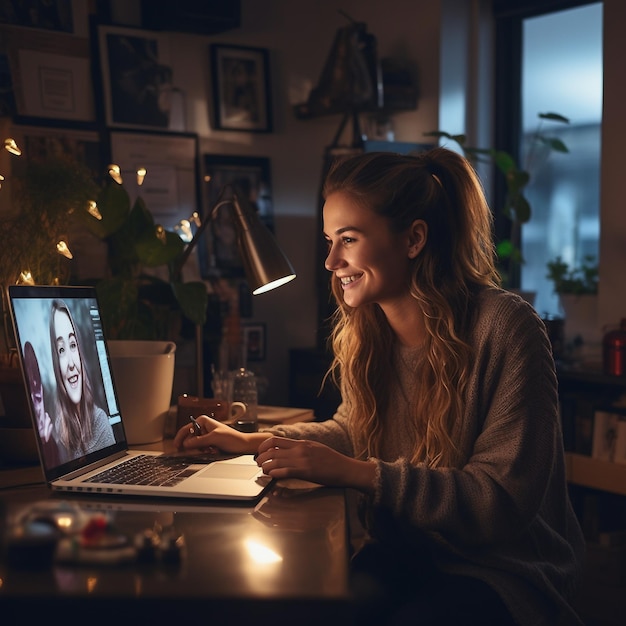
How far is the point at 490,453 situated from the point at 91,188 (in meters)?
1.19

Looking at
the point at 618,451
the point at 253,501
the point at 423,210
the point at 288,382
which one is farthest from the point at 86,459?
the point at 288,382

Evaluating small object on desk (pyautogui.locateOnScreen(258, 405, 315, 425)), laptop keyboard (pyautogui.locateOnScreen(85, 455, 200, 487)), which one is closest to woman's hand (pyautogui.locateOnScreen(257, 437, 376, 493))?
laptop keyboard (pyautogui.locateOnScreen(85, 455, 200, 487))

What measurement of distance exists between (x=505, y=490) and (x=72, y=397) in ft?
2.34

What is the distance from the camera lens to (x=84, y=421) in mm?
1480

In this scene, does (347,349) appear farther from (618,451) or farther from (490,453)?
(618,451)

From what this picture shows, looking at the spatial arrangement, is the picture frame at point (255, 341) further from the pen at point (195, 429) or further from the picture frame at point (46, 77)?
the pen at point (195, 429)

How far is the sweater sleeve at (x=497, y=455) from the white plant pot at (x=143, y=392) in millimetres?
580

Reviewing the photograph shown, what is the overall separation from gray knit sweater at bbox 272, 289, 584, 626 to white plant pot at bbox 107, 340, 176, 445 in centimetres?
50

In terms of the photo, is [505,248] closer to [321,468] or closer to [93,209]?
[93,209]

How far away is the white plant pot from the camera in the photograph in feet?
5.74

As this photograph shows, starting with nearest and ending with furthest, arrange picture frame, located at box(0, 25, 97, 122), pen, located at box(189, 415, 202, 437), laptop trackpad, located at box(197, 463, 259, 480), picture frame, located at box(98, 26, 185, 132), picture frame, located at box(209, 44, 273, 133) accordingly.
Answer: laptop trackpad, located at box(197, 463, 259, 480), pen, located at box(189, 415, 202, 437), picture frame, located at box(0, 25, 97, 122), picture frame, located at box(98, 26, 185, 132), picture frame, located at box(209, 44, 273, 133)

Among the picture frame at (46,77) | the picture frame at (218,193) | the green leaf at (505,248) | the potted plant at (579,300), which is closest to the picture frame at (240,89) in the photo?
the picture frame at (218,193)

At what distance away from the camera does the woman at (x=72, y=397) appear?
141 centimetres

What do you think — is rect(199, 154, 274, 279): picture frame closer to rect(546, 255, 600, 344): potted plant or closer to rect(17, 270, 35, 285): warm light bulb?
rect(546, 255, 600, 344): potted plant
